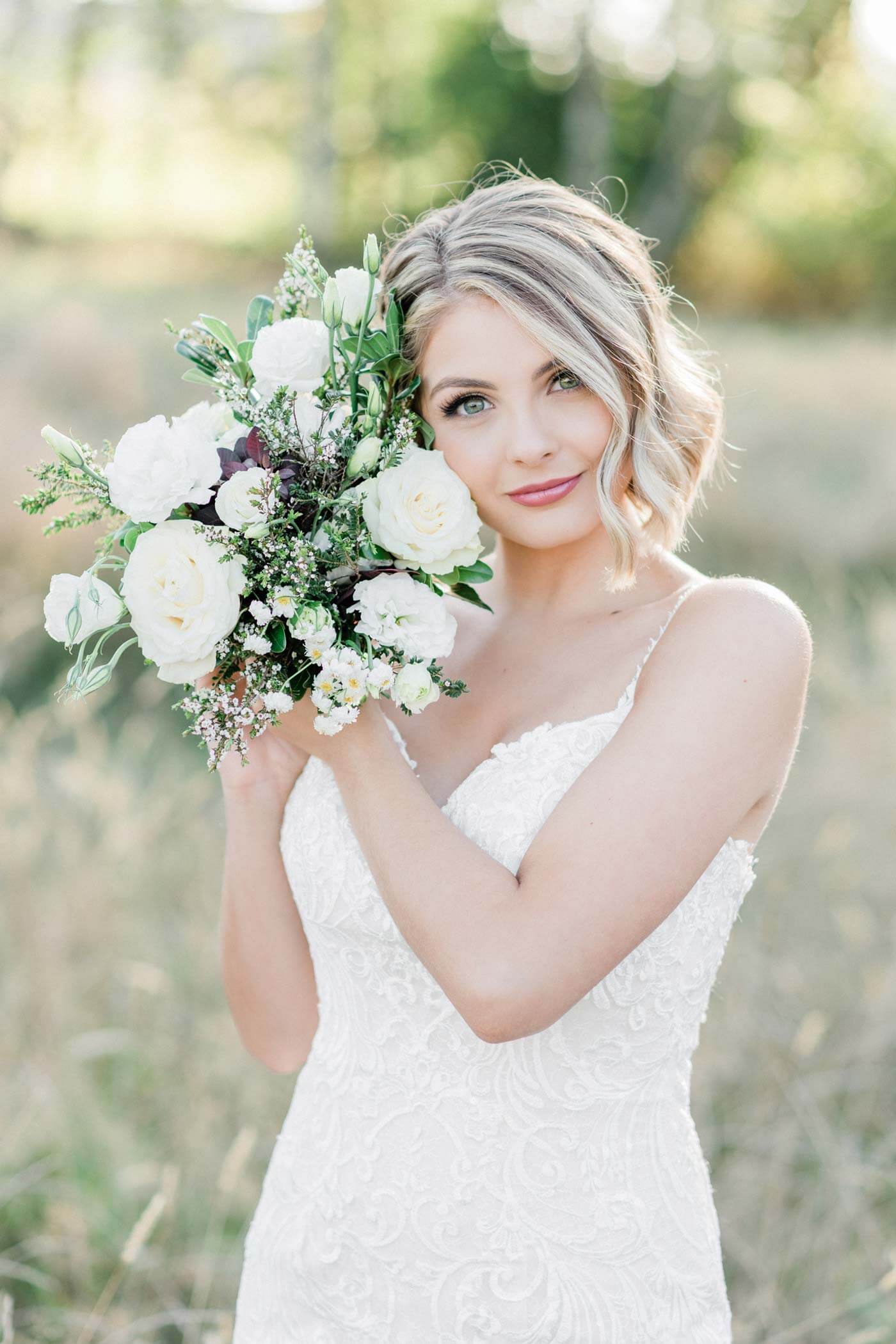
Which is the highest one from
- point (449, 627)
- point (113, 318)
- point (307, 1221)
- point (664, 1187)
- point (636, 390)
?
point (636, 390)

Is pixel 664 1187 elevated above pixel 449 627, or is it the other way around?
pixel 449 627

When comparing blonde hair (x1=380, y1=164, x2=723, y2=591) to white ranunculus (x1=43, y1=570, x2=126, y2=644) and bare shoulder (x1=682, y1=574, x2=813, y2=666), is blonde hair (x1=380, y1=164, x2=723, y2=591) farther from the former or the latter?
white ranunculus (x1=43, y1=570, x2=126, y2=644)

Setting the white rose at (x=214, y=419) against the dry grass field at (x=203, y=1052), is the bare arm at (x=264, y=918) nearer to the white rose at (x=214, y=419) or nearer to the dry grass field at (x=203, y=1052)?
the dry grass field at (x=203, y=1052)

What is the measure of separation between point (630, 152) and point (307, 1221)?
21.1 metres

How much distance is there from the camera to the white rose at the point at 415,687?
184cm

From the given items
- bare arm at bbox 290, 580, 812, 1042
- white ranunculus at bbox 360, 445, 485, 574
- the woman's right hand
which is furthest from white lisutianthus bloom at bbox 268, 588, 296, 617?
the woman's right hand

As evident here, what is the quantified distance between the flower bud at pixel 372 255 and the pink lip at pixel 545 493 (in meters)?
0.48

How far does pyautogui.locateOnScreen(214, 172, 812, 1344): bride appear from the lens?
1.86 m

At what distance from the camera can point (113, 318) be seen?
1107cm

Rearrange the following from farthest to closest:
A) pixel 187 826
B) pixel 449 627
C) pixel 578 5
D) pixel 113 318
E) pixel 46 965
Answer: pixel 578 5
pixel 113 318
pixel 187 826
pixel 46 965
pixel 449 627

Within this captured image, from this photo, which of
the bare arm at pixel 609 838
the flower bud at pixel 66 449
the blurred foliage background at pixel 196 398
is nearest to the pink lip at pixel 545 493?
the bare arm at pixel 609 838

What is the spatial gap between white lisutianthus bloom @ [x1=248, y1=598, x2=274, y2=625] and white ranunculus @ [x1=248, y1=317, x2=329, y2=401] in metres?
0.44

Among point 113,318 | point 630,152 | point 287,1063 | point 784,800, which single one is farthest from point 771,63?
point 287,1063

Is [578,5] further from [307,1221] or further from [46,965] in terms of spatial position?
[307,1221]
